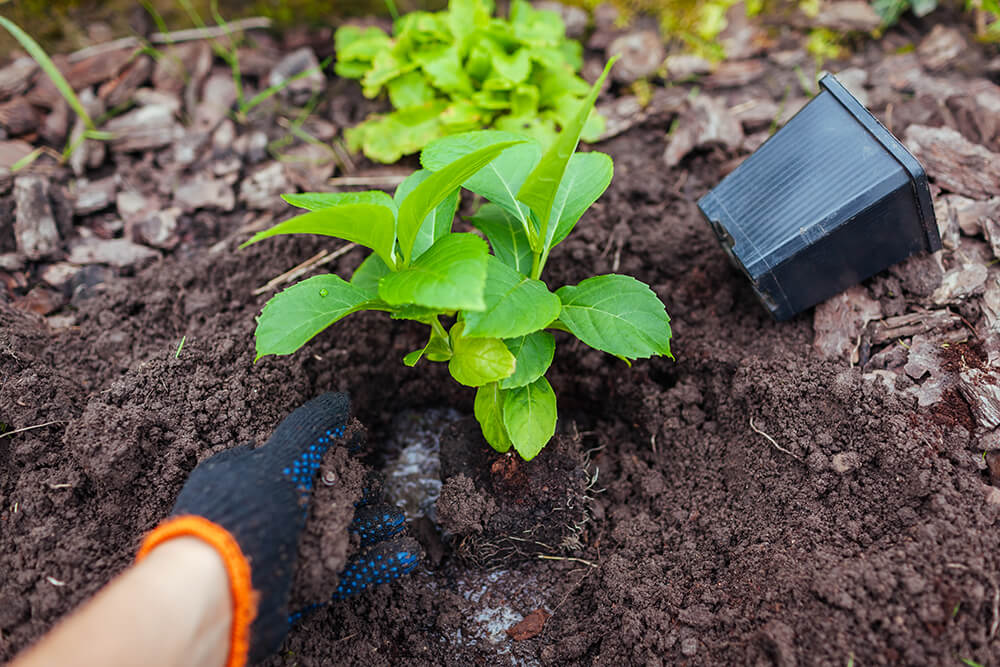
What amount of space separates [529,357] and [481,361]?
6.3 inches

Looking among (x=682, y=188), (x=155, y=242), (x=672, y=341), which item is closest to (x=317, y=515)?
(x=672, y=341)

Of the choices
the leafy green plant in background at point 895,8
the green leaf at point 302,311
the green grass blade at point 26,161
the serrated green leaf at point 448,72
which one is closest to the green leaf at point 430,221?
the green leaf at point 302,311

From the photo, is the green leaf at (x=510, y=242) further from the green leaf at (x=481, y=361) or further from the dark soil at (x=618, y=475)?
the dark soil at (x=618, y=475)

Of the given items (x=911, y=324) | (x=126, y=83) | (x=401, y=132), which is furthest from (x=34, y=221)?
(x=911, y=324)

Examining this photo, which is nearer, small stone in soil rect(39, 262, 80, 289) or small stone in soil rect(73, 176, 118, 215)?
small stone in soil rect(39, 262, 80, 289)

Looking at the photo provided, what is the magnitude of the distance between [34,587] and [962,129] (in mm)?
3207

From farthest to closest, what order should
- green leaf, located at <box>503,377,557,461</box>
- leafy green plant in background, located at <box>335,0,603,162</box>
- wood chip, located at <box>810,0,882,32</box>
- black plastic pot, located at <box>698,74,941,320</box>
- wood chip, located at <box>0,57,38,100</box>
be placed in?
1. wood chip, located at <box>810,0,882,32</box>
2. wood chip, located at <box>0,57,38,100</box>
3. leafy green plant in background, located at <box>335,0,603,162</box>
4. black plastic pot, located at <box>698,74,941,320</box>
5. green leaf, located at <box>503,377,557,461</box>

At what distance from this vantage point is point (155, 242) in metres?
2.44

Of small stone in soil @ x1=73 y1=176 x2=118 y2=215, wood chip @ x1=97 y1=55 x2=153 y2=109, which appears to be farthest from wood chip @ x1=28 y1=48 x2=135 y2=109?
small stone in soil @ x1=73 y1=176 x2=118 y2=215

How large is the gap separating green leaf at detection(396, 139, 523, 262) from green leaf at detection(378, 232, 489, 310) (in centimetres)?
7

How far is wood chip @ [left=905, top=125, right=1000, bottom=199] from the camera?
208cm

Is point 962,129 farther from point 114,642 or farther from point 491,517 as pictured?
point 114,642

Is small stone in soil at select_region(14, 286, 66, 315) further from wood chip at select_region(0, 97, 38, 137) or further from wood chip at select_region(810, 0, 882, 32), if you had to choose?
wood chip at select_region(810, 0, 882, 32)

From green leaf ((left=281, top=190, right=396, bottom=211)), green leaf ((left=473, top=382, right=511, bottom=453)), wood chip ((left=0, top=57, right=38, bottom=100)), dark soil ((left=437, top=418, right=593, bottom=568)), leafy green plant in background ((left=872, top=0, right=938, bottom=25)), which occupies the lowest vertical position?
dark soil ((left=437, top=418, right=593, bottom=568))
